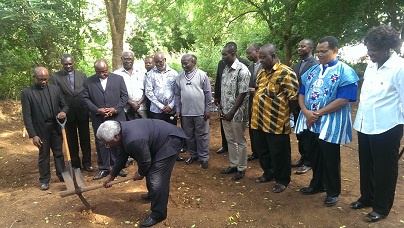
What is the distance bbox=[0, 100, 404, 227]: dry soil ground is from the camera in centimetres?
354

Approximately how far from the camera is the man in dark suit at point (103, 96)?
470cm

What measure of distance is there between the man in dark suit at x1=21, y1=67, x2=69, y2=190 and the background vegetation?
282cm

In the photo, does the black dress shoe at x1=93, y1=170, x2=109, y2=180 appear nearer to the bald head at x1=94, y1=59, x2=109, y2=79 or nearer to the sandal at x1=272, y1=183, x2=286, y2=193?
the bald head at x1=94, y1=59, x2=109, y2=79

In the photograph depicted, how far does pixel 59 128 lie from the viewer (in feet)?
15.4

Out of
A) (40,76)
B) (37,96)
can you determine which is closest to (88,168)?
(37,96)

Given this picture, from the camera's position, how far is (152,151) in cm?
339

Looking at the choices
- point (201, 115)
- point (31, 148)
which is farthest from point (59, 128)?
point (31, 148)

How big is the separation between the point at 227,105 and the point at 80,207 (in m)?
2.40

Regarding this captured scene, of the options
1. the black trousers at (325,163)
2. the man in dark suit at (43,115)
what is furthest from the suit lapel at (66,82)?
the black trousers at (325,163)

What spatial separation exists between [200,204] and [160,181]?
31.8 inches

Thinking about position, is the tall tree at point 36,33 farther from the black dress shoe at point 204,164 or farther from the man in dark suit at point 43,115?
the black dress shoe at point 204,164

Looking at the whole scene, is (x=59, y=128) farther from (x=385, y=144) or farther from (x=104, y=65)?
(x=385, y=144)

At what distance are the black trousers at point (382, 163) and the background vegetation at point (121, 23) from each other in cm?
571

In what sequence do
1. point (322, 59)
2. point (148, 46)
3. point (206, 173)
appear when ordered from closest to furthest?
point (322, 59)
point (206, 173)
point (148, 46)
